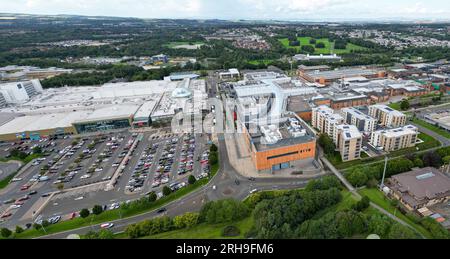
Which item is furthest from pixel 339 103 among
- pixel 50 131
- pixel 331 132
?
pixel 50 131

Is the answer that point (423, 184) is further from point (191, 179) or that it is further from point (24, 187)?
point (24, 187)

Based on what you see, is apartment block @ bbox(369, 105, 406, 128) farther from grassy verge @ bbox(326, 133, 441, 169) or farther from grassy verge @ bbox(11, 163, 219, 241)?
grassy verge @ bbox(11, 163, 219, 241)

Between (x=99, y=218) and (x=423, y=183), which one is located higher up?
(x=423, y=183)

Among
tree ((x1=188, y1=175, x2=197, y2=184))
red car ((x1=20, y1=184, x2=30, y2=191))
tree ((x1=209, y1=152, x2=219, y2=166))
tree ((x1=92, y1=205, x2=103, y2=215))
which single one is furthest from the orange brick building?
red car ((x1=20, y1=184, x2=30, y2=191))

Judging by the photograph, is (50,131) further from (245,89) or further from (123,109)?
(245,89)

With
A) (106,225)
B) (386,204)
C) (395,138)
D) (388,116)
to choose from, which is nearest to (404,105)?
(388,116)

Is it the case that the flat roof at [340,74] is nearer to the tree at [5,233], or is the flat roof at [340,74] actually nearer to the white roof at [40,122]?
the white roof at [40,122]
